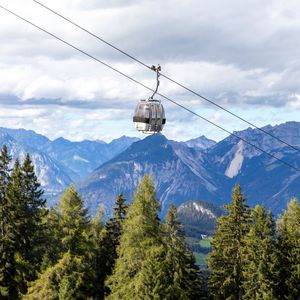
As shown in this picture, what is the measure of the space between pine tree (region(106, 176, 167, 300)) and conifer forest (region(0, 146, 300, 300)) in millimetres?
78

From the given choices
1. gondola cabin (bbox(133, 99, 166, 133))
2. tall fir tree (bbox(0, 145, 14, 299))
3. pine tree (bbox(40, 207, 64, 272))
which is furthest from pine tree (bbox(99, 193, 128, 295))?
gondola cabin (bbox(133, 99, 166, 133))

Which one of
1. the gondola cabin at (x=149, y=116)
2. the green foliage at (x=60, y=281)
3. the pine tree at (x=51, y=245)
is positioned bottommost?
the green foliage at (x=60, y=281)

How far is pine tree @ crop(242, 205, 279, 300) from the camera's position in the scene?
51.5 m

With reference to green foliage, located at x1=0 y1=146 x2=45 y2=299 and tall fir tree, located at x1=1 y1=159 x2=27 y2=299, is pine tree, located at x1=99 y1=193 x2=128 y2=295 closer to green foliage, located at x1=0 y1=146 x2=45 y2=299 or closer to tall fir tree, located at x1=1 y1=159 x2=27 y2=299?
green foliage, located at x1=0 y1=146 x2=45 y2=299

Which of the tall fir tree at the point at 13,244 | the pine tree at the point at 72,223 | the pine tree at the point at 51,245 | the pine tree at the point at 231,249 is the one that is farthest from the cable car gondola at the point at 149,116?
the pine tree at the point at 231,249

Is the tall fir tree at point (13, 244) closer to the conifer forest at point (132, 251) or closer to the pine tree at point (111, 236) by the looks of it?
the conifer forest at point (132, 251)

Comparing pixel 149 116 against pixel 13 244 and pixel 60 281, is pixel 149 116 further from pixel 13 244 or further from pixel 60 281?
pixel 13 244

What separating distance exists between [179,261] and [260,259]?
7909 millimetres

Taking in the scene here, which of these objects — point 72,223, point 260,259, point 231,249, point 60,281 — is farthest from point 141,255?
point 231,249

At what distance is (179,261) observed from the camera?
54625 mm

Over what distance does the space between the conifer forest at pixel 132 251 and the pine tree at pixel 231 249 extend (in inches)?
3.9

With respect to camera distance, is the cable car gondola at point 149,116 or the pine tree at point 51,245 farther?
the pine tree at point 51,245

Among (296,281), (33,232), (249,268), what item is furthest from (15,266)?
(296,281)

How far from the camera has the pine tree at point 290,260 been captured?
54.0 meters
